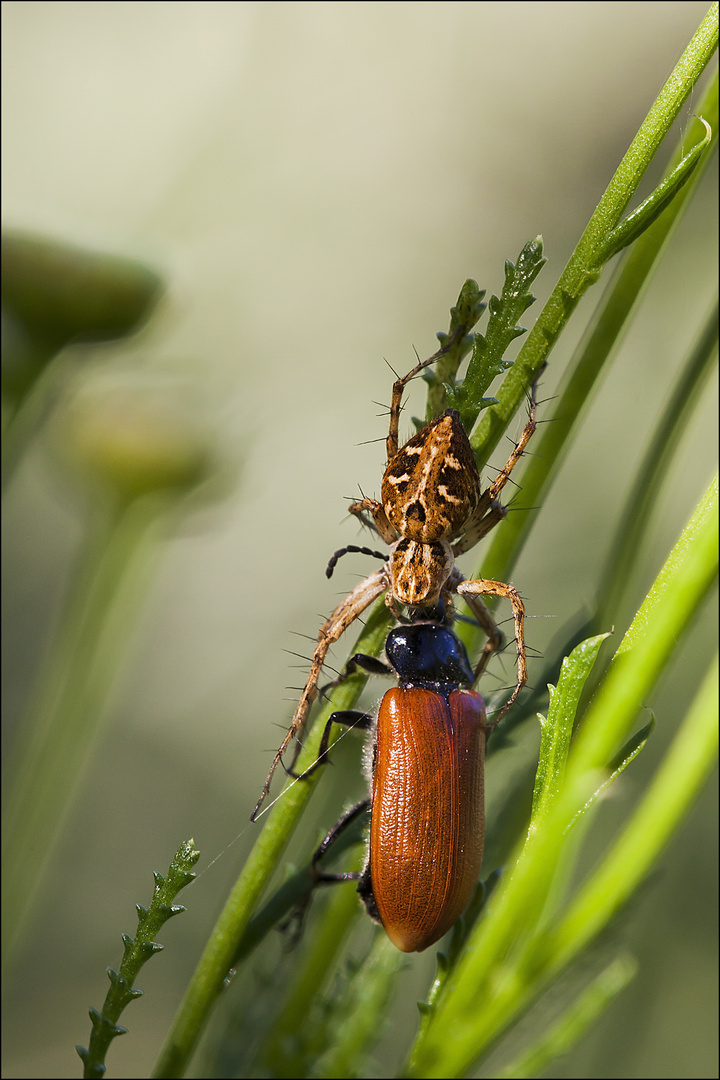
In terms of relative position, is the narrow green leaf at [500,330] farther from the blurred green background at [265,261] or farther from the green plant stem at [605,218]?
the blurred green background at [265,261]

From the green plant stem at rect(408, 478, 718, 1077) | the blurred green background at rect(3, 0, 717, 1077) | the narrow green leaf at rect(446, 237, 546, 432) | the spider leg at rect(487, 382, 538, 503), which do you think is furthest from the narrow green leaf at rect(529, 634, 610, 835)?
the blurred green background at rect(3, 0, 717, 1077)

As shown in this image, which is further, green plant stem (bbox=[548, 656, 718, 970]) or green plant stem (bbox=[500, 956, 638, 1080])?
green plant stem (bbox=[500, 956, 638, 1080])

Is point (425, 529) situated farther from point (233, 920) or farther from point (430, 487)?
point (233, 920)

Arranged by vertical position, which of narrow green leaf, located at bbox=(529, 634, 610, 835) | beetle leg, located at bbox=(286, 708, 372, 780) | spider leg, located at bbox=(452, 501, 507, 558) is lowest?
beetle leg, located at bbox=(286, 708, 372, 780)

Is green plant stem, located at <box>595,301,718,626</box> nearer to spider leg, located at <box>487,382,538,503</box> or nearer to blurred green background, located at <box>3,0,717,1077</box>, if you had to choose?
spider leg, located at <box>487,382,538,503</box>

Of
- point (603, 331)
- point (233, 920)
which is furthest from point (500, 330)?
point (233, 920)

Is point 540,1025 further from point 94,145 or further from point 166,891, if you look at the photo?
point 94,145
